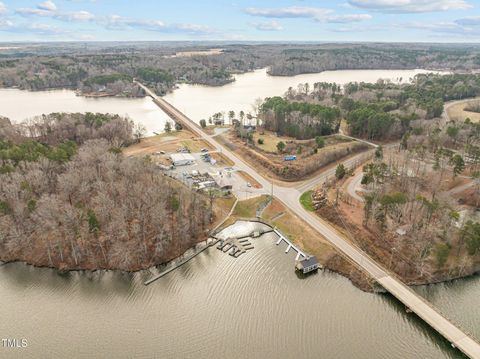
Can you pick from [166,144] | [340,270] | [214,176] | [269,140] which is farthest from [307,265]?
[166,144]

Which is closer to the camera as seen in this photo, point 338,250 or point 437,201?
point 338,250

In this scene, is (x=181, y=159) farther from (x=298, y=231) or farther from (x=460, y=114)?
(x=460, y=114)

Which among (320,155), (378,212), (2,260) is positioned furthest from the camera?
(320,155)

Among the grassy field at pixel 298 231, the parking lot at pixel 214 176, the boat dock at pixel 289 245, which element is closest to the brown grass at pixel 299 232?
the grassy field at pixel 298 231

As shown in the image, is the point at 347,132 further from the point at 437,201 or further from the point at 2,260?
the point at 2,260

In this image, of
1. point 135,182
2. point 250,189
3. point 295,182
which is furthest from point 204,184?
point 295,182

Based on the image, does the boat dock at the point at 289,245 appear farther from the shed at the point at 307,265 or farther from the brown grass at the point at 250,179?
the brown grass at the point at 250,179
